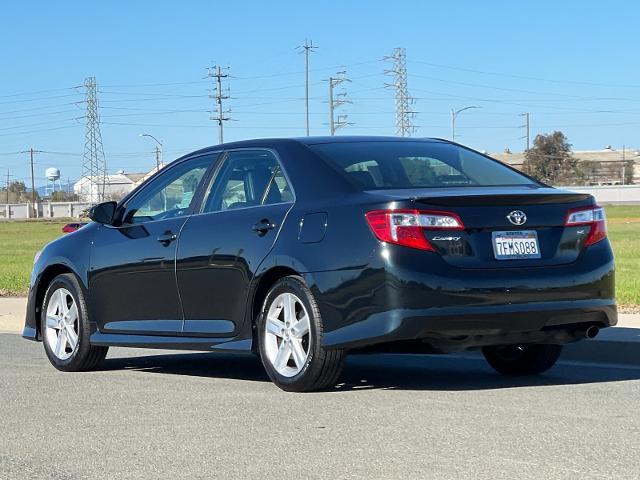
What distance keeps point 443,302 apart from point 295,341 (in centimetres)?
105

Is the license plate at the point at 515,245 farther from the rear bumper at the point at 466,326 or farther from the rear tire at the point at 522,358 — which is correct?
the rear tire at the point at 522,358

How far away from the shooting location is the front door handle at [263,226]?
813cm

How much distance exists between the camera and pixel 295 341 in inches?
311

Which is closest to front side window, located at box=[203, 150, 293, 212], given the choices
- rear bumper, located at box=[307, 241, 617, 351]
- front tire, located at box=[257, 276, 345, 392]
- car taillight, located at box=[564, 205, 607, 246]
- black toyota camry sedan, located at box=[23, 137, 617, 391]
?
black toyota camry sedan, located at box=[23, 137, 617, 391]

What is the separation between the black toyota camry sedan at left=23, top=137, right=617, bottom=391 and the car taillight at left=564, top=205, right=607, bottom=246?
0.05 feet

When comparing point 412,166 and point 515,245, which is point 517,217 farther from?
point 412,166

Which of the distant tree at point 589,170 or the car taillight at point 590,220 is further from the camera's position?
the distant tree at point 589,170

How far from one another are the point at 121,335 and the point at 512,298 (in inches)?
125

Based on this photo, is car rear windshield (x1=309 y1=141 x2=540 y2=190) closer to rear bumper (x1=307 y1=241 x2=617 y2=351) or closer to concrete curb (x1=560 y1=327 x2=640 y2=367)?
rear bumper (x1=307 y1=241 x2=617 y2=351)

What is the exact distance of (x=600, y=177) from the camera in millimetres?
152125

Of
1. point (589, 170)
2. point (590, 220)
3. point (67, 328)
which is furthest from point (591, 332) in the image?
point (589, 170)

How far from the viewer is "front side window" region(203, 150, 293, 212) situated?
27.7ft

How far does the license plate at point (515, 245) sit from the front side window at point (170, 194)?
2455 millimetres

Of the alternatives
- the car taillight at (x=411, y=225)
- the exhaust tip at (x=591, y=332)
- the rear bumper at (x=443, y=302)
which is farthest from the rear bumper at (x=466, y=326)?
the car taillight at (x=411, y=225)
